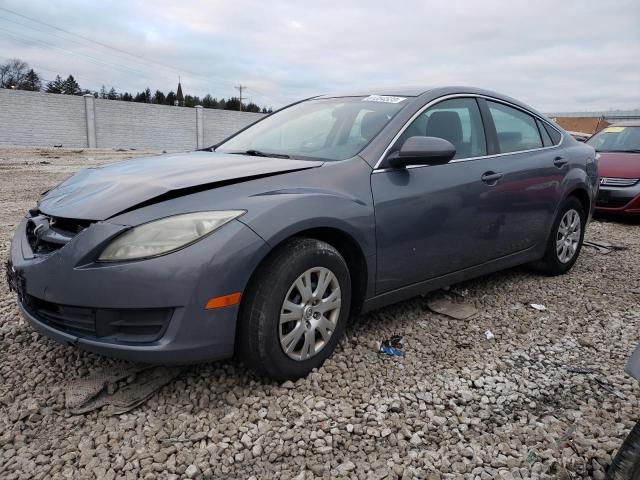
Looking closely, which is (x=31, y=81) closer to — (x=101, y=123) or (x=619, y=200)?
(x=101, y=123)

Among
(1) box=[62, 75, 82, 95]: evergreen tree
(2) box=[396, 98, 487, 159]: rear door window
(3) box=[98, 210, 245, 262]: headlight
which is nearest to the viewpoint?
(3) box=[98, 210, 245, 262]: headlight

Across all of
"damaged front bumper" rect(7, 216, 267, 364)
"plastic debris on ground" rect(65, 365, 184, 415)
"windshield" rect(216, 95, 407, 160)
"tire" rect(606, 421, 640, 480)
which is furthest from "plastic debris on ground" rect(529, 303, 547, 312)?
"plastic debris on ground" rect(65, 365, 184, 415)

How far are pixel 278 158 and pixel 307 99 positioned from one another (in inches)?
47.7

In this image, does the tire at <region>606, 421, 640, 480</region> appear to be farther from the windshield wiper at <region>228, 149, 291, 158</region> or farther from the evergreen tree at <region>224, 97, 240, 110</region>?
the evergreen tree at <region>224, 97, 240, 110</region>

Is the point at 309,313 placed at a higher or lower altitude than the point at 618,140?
lower

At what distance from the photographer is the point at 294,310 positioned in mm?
2479

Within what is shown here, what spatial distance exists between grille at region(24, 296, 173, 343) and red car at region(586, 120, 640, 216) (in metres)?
7.26

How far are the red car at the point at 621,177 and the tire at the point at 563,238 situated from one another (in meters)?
3.26

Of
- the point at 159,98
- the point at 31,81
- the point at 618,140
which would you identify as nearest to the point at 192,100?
the point at 159,98

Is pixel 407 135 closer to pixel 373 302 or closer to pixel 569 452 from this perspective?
A: pixel 373 302

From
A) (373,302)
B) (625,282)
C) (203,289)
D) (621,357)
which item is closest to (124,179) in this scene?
(203,289)

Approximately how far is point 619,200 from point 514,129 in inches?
174

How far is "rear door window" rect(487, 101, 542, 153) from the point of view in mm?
3859

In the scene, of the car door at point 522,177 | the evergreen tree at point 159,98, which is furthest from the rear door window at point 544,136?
the evergreen tree at point 159,98
